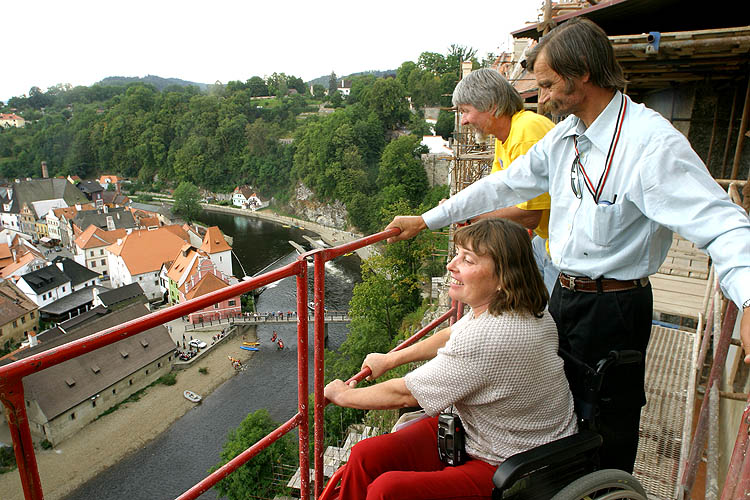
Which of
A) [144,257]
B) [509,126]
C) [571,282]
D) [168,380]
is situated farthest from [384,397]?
[144,257]

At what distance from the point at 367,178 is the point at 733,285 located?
35304mm

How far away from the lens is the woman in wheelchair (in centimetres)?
131

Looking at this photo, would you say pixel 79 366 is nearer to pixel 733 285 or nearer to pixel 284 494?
pixel 284 494

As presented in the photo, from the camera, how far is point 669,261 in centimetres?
561

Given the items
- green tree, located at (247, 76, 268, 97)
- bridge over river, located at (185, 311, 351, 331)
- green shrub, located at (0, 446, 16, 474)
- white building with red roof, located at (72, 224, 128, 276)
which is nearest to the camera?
green shrub, located at (0, 446, 16, 474)

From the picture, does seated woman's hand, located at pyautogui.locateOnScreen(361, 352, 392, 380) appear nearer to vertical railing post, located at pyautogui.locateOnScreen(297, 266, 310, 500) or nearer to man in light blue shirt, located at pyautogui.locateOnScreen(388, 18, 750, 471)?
vertical railing post, located at pyautogui.locateOnScreen(297, 266, 310, 500)

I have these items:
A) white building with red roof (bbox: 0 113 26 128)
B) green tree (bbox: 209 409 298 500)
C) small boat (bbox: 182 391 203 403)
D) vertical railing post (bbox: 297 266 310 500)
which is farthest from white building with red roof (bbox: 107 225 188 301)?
white building with red roof (bbox: 0 113 26 128)

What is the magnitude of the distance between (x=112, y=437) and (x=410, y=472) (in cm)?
1688

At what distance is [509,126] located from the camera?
2182 millimetres

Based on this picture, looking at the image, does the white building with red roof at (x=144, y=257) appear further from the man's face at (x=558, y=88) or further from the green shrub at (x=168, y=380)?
the man's face at (x=558, y=88)

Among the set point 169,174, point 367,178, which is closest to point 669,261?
point 367,178

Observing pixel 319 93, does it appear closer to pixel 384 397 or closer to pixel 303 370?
pixel 303 370

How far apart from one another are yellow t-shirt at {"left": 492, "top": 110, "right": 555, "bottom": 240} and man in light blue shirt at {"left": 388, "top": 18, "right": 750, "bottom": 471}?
344 millimetres

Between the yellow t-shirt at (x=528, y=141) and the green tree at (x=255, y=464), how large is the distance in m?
10.6
